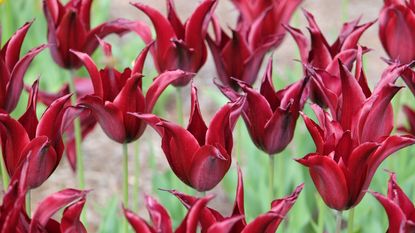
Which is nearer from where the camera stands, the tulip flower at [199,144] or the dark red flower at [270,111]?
the tulip flower at [199,144]

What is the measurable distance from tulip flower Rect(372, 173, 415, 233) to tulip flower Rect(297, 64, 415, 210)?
10 centimetres

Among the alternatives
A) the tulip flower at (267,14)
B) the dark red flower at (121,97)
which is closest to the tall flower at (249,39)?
the tulip flower at (267,14)

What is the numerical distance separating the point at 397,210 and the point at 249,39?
2.47 ft

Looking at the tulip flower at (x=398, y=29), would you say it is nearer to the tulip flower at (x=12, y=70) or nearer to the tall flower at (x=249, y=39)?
the tall flower at (x=249, y=39)

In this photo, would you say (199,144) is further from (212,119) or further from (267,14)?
(267,14)

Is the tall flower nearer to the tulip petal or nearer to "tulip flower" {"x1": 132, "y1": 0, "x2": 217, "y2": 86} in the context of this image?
"tulip flower" {"x1": 132, "y1": 0, "x2": 217, "y2": 86}

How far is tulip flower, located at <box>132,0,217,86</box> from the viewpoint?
178cm

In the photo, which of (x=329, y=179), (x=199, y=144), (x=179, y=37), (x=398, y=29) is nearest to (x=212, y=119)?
(x=199, y=144)

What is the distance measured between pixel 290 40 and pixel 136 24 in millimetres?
2799

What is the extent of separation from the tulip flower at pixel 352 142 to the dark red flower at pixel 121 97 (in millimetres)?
287

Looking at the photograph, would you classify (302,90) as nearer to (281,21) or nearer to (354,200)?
(354,200)

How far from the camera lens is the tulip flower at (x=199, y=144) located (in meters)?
1.46

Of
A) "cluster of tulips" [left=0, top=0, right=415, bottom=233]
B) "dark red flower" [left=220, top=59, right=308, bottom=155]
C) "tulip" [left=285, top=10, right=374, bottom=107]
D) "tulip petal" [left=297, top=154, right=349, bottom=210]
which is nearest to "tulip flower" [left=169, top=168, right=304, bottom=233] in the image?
"cluster of tulips" [left=0, top=0, right=415, bottom=233]

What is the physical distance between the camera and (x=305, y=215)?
250 centimetres
